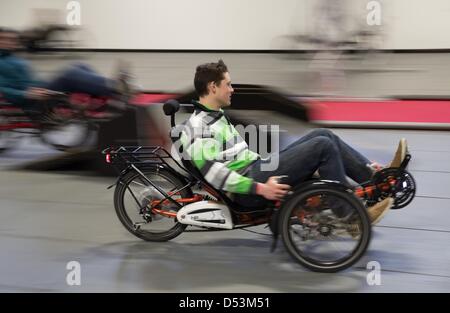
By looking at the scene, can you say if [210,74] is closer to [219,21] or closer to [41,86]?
[41,86]

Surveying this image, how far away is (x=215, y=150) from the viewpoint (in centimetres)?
269

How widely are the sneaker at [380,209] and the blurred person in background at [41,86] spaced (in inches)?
104

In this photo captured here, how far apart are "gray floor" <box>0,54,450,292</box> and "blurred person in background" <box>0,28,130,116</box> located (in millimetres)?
723

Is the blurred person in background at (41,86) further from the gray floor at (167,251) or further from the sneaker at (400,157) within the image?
the sneaker at (400,157)

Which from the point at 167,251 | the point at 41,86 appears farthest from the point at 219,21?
the point at 167,251

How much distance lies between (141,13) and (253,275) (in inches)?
442

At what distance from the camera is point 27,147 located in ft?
17.1

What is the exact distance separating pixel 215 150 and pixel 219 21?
10.3 metres

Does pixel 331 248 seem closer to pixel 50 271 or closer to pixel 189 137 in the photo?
pixel 189 137

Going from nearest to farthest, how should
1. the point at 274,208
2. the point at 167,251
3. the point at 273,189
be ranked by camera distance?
the point at 273,189
the point at 274,208
the point at 167,251

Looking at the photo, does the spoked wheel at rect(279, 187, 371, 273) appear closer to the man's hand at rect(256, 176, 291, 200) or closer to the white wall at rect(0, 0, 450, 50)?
the man's hand at rect(256, 176, 291, 200)

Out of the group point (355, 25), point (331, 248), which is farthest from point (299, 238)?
point (355, 25)

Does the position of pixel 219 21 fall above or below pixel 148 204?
above

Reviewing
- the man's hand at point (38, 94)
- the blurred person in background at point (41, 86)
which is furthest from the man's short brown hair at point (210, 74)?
the man's hand at point (38, 94)
